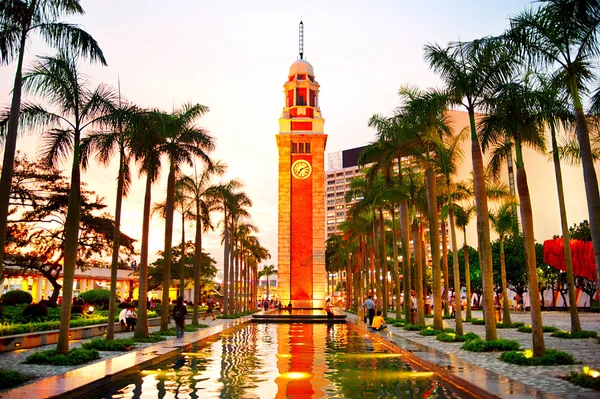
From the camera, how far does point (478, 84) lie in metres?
17.2

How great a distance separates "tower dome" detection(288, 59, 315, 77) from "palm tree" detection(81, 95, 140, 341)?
55536mm

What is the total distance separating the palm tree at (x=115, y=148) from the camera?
16.8m

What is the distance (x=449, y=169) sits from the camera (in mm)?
24438

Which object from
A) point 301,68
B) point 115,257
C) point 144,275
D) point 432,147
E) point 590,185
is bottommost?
point 144,275

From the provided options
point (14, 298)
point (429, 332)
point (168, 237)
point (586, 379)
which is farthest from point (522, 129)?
point (14, 298)

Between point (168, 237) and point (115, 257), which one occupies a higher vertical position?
point (168, 237)

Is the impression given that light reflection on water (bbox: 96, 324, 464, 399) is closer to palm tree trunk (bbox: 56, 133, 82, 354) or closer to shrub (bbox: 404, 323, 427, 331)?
palm tree trunk (bbox: 56, 133, 82, 354)

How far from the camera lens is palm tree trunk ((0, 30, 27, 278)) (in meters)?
11.4

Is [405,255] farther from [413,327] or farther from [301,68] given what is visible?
[301,68]

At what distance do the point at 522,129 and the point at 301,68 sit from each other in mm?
61046

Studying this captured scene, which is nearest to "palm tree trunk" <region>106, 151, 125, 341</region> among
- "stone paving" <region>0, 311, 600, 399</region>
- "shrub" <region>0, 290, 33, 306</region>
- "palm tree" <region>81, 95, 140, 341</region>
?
"palm tree" <region>81, 95, 140, 341</region>

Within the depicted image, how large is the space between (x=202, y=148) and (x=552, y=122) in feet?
49.1

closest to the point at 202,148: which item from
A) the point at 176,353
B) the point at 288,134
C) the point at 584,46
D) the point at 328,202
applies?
the point at 176,353

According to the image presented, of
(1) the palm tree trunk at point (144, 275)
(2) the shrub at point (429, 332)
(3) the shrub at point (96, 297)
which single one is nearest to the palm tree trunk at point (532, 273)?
(2) the shrub at point (429, 332)
